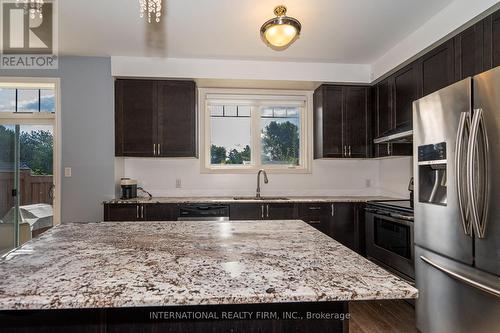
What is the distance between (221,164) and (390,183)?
2.28m

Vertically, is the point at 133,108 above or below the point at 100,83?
below

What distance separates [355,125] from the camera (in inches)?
145

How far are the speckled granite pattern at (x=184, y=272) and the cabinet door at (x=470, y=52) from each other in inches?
71.0

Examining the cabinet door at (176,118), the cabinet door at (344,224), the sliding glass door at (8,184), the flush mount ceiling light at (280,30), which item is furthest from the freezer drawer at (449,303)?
the sliding glass door at (8,184)

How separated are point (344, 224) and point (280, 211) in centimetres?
79

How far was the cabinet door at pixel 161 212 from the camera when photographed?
3256 millimetres

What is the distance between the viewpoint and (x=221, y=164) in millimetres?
4035

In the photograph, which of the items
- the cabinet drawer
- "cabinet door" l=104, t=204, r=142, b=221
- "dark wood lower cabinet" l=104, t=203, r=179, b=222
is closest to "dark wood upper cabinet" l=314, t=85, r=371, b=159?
the cabinet drawer

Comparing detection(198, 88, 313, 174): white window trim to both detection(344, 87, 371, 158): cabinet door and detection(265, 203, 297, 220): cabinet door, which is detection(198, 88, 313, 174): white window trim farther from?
detection(265, 203, 297, 220): cabinet door

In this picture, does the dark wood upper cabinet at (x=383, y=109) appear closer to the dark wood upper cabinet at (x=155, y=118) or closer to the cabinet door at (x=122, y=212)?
the dark wood upper cabinet at (x=155, y=118)

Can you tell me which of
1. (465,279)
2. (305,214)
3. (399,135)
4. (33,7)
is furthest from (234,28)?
(465,279)

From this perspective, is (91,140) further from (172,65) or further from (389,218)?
(389,218)

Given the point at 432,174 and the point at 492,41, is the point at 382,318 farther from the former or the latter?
the point at 492,41

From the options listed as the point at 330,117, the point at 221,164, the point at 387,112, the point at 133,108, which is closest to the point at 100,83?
the point at 133,108
